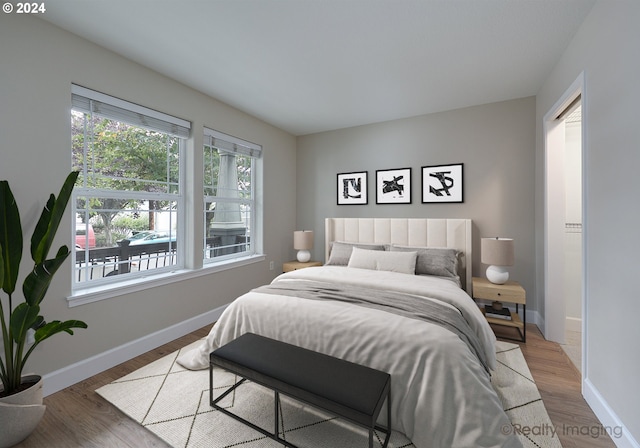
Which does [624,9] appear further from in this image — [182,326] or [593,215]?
[182,326]

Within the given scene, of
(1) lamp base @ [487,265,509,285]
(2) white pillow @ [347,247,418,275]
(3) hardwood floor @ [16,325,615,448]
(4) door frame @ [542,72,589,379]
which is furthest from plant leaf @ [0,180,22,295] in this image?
(4) door frame @ [542,72,589,379]

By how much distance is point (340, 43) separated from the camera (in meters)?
2.23

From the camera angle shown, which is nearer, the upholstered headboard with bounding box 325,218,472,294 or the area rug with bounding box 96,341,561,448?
the area rug with bounding box 96,341,561,448

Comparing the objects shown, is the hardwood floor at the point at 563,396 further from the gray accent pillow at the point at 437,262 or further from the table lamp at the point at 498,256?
the gray accent pillow at the point at 437,262

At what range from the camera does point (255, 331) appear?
2.13 m

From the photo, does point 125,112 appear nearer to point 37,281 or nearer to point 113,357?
point 37,281

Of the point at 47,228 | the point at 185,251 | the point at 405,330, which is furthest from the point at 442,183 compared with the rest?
the point at 47,228

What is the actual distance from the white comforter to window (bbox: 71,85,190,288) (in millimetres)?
1138

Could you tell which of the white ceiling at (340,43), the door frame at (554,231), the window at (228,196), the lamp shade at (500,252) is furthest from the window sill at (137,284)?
the door frame at (554,231)

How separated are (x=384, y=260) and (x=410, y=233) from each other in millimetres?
749

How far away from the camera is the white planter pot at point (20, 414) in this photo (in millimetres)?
1503

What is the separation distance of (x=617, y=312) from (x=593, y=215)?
25.2 inches

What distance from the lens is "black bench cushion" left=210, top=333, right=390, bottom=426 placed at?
1317mm

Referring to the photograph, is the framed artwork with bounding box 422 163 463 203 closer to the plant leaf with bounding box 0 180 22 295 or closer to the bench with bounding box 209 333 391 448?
the bench with bounding box 209 333 391 448
